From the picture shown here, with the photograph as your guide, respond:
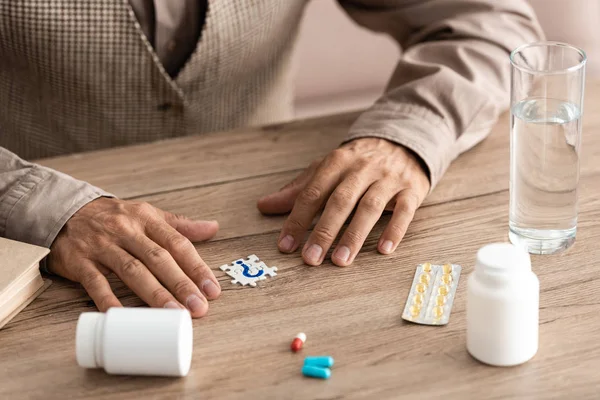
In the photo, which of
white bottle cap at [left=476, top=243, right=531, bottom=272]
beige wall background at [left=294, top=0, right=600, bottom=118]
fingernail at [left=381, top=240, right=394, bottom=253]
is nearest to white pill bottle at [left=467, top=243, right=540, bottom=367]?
white bottle cap at [left=476, top=243, right=531, bottom=272]

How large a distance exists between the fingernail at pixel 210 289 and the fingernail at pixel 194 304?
0.03m

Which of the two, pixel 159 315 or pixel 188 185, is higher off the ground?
pixel 159 315

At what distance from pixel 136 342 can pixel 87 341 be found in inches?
2.2

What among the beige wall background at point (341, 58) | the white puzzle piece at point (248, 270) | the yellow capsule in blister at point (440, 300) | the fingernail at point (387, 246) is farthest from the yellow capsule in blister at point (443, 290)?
the beige wall background at point (341, 58)

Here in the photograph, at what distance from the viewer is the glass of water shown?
100 centimetres

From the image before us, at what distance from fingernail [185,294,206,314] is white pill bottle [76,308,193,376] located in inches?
3.9

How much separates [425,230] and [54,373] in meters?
0.52

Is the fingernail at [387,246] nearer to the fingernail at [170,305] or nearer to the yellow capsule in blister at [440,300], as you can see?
the yellow capsule in blister at [440,300]

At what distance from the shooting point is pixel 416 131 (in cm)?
128

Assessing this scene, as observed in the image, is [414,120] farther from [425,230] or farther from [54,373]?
[54,373]

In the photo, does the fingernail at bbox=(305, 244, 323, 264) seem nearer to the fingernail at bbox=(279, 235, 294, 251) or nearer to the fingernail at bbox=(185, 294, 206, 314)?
the fingernail at bbox=(279, 235, 294, 251)

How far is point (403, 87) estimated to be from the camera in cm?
133

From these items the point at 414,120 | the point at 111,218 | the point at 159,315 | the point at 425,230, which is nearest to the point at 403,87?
the point at 414,120

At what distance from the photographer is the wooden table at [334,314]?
2.90ft
